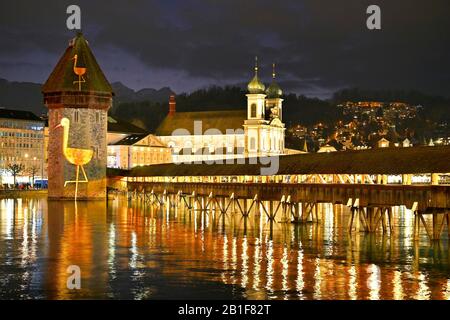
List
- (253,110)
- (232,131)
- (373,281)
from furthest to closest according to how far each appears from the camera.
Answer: (232,131)
(253,110)
(373,281)

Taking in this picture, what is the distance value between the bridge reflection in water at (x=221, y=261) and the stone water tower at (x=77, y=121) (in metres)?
39.3

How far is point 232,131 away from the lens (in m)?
159

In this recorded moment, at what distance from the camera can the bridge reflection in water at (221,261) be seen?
27344 mm

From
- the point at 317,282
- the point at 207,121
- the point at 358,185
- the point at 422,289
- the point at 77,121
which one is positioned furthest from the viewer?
the point at 207,121

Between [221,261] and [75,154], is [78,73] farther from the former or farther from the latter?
[221,261]

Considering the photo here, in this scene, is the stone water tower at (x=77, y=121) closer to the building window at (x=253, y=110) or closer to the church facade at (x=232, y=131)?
the church facade at (x=232, y=131)

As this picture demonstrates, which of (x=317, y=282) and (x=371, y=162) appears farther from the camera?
(x=371, y=162)

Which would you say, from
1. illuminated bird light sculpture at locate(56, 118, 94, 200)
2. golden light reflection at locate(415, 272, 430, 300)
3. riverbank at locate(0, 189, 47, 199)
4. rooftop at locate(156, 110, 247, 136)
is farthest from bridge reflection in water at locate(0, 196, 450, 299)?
rooftop at locate(156, 110, 247, 136)

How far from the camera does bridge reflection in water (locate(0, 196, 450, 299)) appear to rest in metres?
27.3

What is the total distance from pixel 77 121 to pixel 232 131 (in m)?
66.8

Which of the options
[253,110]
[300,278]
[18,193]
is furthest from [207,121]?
[300,278]

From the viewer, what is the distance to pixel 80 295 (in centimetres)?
2655

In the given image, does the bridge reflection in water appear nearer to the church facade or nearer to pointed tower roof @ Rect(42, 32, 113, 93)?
pointed tower roof @ Rect(42, 32, 113, 93)

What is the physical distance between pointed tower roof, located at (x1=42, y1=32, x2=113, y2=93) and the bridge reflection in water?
132 feet
